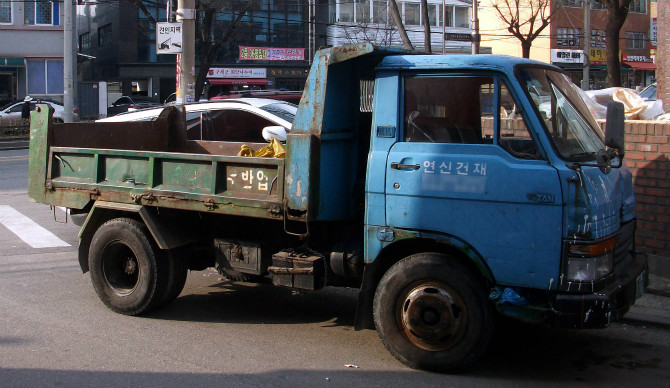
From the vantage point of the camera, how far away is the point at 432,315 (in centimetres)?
504

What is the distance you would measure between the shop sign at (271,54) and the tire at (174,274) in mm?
42910

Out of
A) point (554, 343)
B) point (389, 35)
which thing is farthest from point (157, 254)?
point (389, 35)

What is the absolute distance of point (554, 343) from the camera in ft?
19.3

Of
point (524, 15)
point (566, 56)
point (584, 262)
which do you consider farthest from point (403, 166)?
point (566, 56)

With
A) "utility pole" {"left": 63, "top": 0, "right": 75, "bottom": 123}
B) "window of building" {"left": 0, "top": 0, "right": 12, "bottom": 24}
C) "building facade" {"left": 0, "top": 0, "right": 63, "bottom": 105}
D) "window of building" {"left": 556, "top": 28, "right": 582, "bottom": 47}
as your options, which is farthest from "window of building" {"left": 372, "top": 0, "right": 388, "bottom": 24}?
"utility pole" {"left": 63, "top": 0, "right": 75, "bottom": 123}

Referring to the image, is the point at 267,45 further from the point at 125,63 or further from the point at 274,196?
the point at 274,196

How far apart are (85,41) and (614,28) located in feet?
158

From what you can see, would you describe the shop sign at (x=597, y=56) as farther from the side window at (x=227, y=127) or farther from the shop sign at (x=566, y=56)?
the side window at (x=227, y=127)

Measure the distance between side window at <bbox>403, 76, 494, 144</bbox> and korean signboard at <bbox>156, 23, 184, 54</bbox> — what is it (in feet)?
25.8

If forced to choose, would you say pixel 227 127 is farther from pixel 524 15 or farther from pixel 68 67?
pixel 524 15

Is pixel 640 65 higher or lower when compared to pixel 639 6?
lower

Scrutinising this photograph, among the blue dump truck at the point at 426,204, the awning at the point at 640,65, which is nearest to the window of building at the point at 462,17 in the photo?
the awning at the point at 640,65

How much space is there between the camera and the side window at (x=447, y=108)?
5035 millimetres

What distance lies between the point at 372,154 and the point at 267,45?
45.6 m
